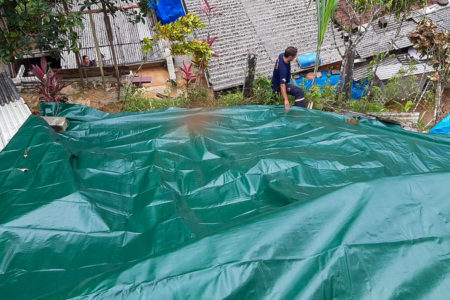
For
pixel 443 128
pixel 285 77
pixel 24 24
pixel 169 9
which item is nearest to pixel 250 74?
pixel 285 77

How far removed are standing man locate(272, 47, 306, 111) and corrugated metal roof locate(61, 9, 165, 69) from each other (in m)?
3.62

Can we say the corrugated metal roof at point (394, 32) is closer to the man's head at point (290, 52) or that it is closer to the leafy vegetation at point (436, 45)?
the leafy vegetation at point (436, 45)

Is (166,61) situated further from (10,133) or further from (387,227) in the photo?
(387,227)

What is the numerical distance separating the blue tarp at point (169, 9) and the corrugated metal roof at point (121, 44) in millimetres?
Result: 883

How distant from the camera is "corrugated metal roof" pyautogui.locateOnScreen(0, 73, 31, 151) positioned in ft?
10.1

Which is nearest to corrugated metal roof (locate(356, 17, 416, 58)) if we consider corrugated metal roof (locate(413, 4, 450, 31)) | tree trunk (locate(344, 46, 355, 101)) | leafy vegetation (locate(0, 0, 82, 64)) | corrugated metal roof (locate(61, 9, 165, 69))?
corrugated metal roof (locate(413, 4, 450, 31))

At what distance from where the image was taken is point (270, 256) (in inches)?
59.3

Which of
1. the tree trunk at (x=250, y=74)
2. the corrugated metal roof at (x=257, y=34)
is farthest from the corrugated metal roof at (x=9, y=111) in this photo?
the corrugated metal roof at (x=257, y=34)

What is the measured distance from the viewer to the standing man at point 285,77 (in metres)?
4.36

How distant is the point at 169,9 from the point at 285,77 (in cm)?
586

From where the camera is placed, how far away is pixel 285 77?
459cm

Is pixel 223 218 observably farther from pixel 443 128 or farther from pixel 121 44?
pixel 121 44

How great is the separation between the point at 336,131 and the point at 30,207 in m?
2.57

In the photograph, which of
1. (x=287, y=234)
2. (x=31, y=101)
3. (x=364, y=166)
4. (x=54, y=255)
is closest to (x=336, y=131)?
(x=364, y=166)
